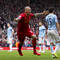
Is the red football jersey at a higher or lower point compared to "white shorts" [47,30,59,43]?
higher

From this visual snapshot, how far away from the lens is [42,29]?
15.9 metres

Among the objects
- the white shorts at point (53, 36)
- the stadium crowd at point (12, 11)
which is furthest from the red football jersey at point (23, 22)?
the stadium crowd at point (12, 11)

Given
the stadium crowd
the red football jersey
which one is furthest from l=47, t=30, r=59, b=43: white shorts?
the stadium crowd

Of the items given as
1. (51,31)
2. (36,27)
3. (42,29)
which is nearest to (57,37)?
(51,31)

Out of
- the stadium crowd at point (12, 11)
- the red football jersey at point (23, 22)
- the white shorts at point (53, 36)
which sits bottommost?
the white shorts at point (53, 36)

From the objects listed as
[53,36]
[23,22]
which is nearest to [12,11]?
[23,22]

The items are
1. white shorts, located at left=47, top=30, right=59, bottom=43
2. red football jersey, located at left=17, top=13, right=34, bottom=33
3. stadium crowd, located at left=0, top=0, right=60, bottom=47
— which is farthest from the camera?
stadium crowd, located at left=0, top=0, right=60, bottom=47

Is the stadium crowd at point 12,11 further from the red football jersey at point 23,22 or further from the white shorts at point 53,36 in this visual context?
the white shorts at point 53,36

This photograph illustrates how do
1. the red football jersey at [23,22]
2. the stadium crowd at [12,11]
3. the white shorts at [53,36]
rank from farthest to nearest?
the stadium crowd at [12,11]
the red football jersey at [23,22]
the white shorts at [53,36]

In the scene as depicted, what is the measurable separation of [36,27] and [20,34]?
66.2 ft

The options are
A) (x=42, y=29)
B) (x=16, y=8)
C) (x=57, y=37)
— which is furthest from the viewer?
(x=16, y=8)

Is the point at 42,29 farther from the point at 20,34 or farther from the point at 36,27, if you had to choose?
the point at 36,27

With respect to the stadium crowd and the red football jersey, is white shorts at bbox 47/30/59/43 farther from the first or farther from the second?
the stadium crowd

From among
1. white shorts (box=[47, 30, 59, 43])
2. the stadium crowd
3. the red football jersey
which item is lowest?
white shorts (box=[47, 30, 59, 43])
